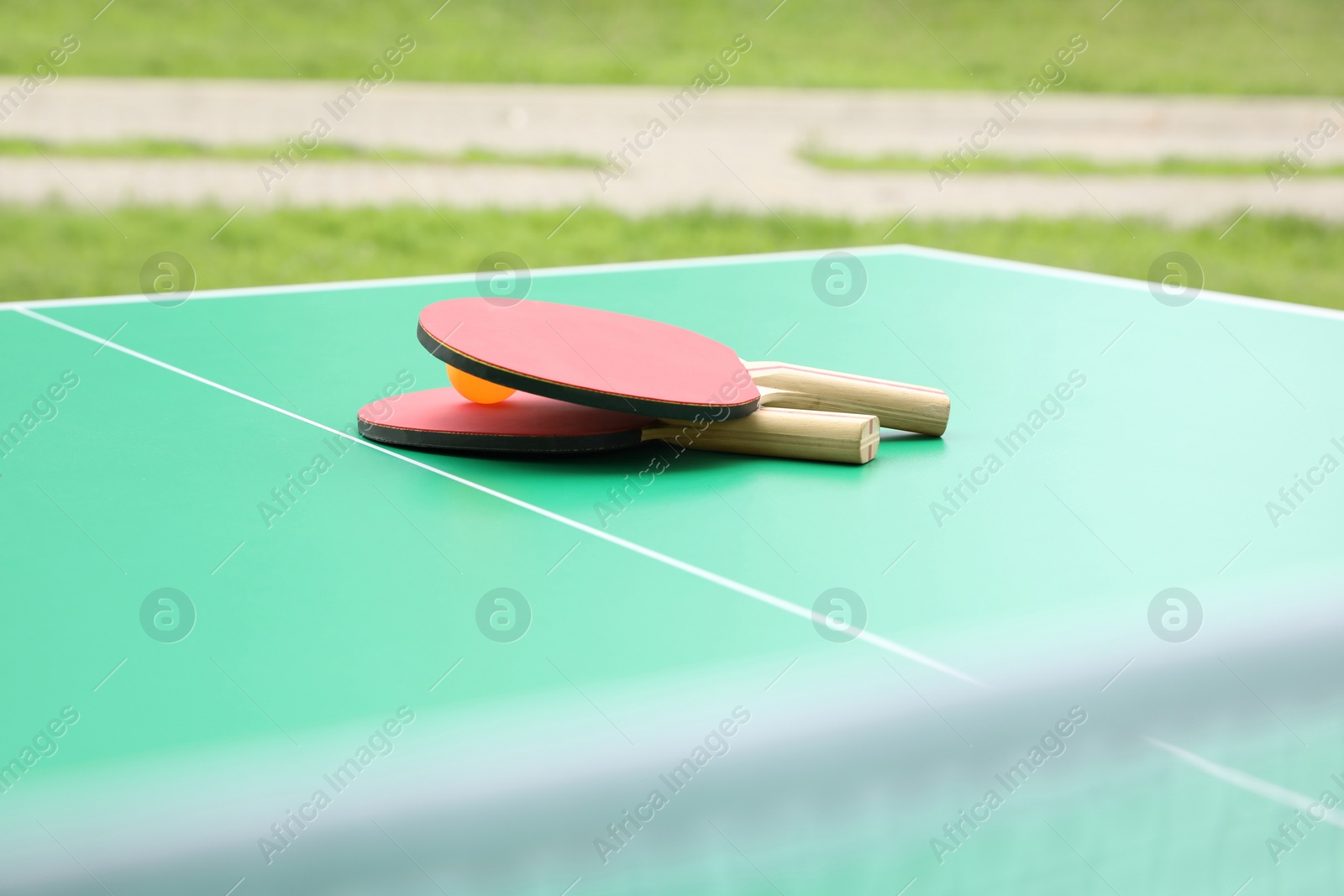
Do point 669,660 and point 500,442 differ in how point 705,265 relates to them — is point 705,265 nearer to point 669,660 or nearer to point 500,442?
point 500,442

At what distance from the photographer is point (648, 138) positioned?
888 cm

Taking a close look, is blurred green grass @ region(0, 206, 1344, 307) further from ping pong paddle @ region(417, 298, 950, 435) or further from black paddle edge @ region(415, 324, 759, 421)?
black paddle edge @ region(415, 324, 759, 421)

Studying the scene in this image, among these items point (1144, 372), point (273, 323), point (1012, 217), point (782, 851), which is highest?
point (1012, 217)

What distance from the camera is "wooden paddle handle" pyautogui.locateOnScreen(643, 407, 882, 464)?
5.34 ft

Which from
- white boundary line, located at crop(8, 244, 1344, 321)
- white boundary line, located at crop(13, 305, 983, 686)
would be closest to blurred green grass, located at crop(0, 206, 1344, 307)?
white boundary line, located at crop(8, 244, 1344, 321)

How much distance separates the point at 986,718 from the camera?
106cm

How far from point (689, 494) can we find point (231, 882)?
77 cm

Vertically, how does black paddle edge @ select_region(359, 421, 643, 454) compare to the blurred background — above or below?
below

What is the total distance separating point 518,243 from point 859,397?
18.5 feet

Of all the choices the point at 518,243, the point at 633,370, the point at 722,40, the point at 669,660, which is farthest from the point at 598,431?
the point at 722,40

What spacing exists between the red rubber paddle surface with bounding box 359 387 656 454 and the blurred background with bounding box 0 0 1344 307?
490 cm

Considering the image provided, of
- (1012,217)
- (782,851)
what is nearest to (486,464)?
(782,851)

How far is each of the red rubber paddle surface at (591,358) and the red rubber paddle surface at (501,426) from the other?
63mm

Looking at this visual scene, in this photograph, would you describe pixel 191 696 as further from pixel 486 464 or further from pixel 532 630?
pixel 486 464
